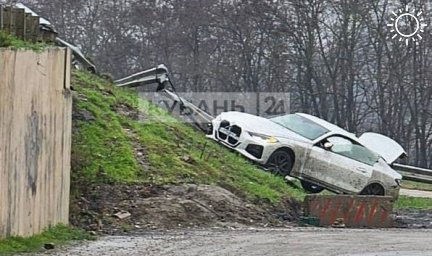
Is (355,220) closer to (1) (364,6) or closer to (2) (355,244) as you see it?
(2) (355,244)

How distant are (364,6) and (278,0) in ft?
12.8

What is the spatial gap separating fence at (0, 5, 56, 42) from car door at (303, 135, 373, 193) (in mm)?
8308

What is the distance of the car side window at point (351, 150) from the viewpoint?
21.5 m

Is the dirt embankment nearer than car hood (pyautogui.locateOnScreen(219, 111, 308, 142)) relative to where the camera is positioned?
Yes

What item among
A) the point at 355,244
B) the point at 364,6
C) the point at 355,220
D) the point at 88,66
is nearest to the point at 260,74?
the point at 364,6

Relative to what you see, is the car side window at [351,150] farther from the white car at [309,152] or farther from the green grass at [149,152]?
the green grass at [149,152]

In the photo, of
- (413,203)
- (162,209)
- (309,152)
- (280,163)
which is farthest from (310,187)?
(162,209)

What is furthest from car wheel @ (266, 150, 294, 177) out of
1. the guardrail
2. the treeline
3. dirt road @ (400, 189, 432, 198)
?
the treeline

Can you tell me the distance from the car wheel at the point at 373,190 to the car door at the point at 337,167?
0.38 feet

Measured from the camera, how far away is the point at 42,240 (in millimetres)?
12469

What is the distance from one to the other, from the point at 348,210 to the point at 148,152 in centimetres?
363

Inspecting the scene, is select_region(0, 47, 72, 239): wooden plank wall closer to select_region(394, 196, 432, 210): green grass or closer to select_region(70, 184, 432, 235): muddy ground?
select_region(70, 184, 432, 235): muddy ground

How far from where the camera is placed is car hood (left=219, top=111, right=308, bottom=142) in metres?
21.1

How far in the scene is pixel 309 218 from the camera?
17359 mm
